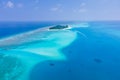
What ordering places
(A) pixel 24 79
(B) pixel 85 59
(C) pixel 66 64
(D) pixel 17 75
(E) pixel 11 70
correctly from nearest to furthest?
(A) pixel 24 79
(D) pixel 17 75
(E) pixel 11 70
(C) pixel 66 64
(B) pixel 85 59

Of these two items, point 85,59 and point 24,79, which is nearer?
point 24,79

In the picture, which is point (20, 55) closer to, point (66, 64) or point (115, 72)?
point (66, 64)

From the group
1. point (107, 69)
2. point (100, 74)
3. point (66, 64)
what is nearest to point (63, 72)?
point (66, 64)

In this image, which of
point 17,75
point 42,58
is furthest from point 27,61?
point 17,75

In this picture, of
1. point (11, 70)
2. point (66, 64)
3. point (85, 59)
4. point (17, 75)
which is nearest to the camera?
point (17, 75)

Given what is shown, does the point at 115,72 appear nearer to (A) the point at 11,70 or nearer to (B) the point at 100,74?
(B) the point at 100,74

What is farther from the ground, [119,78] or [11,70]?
[11,70]

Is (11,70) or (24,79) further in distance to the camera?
(11,70)

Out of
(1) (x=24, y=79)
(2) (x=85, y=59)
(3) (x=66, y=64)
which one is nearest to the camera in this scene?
(1) (x=24, y=79)

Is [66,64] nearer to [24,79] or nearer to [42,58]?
[42,58]
